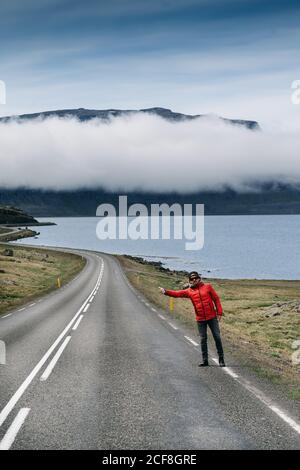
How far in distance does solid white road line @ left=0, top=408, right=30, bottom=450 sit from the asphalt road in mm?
15

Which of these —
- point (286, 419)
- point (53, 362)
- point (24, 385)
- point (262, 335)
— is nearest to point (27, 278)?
point (262, 335)

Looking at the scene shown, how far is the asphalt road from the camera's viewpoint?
23.1 feet

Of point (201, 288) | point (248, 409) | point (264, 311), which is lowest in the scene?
point (264, 311)

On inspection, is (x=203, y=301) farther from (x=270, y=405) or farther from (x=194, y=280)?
(x=270, y=405)

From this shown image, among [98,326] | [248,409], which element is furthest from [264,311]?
[248,409]

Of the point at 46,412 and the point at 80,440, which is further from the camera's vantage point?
the point at 46,412

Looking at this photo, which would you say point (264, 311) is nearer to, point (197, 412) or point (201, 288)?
point (201, 288)

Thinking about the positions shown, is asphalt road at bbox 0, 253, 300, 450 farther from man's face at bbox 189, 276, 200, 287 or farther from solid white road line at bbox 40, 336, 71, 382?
man's face at bbox 189, 276, 200, 287

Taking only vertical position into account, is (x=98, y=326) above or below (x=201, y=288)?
below

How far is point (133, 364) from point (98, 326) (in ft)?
25.4

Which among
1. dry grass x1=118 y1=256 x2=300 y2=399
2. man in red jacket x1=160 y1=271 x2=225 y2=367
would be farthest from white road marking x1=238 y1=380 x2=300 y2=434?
man in red jacket x1=160 y1=271 x2=225 y2=367

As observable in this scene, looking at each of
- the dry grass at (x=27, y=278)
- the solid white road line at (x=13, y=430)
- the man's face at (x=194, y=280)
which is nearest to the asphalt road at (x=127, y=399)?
the solid white road line at (x=13, y=430)

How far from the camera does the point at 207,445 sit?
679 cm

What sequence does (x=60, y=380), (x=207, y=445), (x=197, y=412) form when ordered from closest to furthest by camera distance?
(x=207, y=445), (x=197, y=412), (x=60, y=380)
